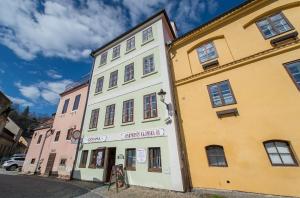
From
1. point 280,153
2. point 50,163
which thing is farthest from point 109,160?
point 280,153

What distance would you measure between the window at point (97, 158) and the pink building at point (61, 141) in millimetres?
2633

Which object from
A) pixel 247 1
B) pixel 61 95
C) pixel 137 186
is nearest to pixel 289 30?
pixel 247 1

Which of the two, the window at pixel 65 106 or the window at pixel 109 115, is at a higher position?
the window at pixel 65 106

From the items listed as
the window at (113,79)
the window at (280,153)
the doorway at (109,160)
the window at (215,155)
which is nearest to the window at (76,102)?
the window at (113,79)

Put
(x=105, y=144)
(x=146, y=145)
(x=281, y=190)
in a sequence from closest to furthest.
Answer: (x=281, y=190) < (x=146, y=145) < (x=105, y=144)

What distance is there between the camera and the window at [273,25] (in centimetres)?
809

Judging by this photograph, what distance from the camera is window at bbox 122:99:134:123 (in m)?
11.4

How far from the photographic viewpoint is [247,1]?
937cm

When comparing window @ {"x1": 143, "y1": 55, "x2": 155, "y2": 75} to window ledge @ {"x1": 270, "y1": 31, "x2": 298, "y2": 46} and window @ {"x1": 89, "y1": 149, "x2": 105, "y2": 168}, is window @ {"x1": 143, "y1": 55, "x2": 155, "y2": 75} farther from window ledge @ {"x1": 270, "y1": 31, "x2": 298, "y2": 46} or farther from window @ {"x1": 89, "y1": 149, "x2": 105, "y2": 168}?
window ledge @ {"x1": 270, "y1": 31, "x2": 298, "y2": 46}

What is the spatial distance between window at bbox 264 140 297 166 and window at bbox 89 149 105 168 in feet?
34.7

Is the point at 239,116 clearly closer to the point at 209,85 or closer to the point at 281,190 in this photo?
the point at 209,85

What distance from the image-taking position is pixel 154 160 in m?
9.19

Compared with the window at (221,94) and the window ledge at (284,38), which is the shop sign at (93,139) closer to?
the window at (221,94)

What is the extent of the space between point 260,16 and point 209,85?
5.30m
